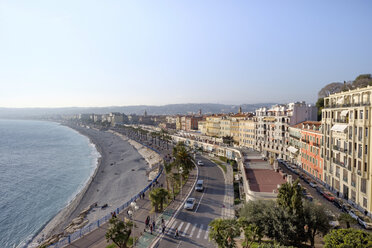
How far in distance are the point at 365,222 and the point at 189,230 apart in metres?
19.0

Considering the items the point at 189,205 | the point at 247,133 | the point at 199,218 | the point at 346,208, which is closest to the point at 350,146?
the point at 346,208

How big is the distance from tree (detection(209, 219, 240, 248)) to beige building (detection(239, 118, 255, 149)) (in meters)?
58.2

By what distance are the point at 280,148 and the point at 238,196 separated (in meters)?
34.1

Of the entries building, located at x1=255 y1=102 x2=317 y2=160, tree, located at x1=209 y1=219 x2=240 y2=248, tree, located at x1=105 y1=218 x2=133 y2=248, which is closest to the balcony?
building, located at x1=255 y1=102 x2=317 y2=160

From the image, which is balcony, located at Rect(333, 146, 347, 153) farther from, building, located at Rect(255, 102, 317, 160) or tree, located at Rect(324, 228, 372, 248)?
tree, located at Rect(324, 228, 372, 248)

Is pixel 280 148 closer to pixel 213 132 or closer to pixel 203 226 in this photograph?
pixel 213 132

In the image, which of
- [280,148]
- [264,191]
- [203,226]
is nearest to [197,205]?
[203,226]

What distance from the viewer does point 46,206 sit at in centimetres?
4438

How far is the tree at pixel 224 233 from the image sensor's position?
16.0m

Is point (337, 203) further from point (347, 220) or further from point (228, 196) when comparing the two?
point (228, 196)

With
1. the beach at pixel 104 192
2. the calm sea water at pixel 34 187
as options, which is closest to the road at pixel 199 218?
the beach at pixel 104 192

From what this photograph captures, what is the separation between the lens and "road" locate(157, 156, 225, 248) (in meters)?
21.9

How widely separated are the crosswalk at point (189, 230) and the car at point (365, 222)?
654 inches

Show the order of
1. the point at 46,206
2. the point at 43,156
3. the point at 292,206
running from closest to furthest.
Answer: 1. the point at 292,206
2. the point at 46,206
3. the point at 43,156
